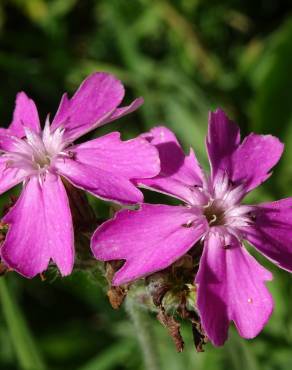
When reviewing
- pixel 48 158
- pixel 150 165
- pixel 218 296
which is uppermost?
pixel 48 158

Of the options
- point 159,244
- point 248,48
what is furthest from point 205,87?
point 159,244

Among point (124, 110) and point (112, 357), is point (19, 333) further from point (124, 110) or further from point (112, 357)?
point (124, 110)

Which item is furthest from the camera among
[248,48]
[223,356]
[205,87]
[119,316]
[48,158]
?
[248,48]

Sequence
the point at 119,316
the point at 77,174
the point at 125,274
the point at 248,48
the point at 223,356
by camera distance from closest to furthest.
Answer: the point at 125,274
the point at 77,174
the point at 223,356
the point at 119,316
the point at 248,48

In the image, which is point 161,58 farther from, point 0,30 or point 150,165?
point 150,165

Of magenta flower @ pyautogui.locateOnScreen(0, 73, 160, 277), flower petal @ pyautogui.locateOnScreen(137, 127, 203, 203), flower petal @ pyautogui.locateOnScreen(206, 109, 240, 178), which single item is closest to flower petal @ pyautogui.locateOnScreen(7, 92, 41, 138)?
magenta flower @ pyautogui.locateOnScreen(0, 73, 160, 277)

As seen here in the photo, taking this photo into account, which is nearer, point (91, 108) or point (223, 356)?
point (91, 108)

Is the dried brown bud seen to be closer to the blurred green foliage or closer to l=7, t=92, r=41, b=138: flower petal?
l=7, t=92, r=41, b=138: flower petal
